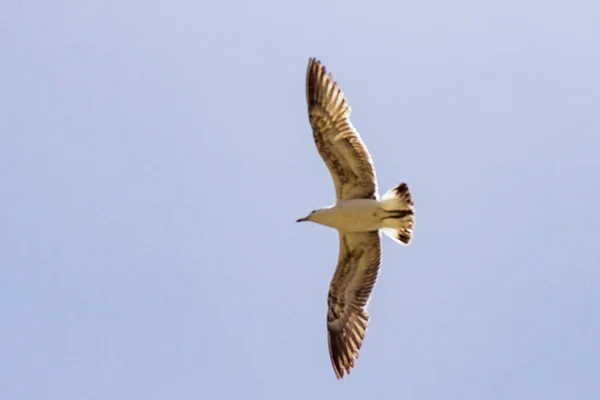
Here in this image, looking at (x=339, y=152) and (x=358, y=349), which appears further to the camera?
(x=358, y=349)

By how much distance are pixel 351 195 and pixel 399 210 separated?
2.52ft

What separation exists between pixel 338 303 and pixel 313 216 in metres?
1.55

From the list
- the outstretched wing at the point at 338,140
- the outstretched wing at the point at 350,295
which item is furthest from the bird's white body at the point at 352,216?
the outstretched wing at the point at 350,295

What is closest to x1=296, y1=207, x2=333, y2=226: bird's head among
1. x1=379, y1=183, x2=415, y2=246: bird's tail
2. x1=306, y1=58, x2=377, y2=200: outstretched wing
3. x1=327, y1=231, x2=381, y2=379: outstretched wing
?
x1=306, y1=58, x2=377, y2=200: outstretched wing

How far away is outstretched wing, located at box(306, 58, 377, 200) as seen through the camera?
16.1m

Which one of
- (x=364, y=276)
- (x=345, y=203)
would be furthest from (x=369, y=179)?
(x=364, y=276)

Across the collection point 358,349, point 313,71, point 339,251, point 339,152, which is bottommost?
point 358,349

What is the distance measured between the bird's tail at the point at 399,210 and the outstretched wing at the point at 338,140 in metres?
0.33

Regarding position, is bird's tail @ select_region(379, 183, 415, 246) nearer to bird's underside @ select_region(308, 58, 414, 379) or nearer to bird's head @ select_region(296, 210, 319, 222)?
bird's underside @ select_region(308, 58, 414, 379)

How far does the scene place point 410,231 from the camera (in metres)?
16.3

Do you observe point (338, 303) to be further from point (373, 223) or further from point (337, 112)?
point (337, 112)

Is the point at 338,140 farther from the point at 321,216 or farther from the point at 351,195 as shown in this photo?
the point at 321,216

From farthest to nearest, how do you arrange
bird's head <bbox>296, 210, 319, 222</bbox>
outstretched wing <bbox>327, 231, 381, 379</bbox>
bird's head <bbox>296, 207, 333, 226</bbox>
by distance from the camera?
outstretched wing <bbox>327, 231, 381, 379</bbox>
bird's head <bbox>296, 210, 319, 222</bbox>
bird's head <bbox>296, 207, 333, 226</bbox>

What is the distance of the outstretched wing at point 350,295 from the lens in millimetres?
16984
